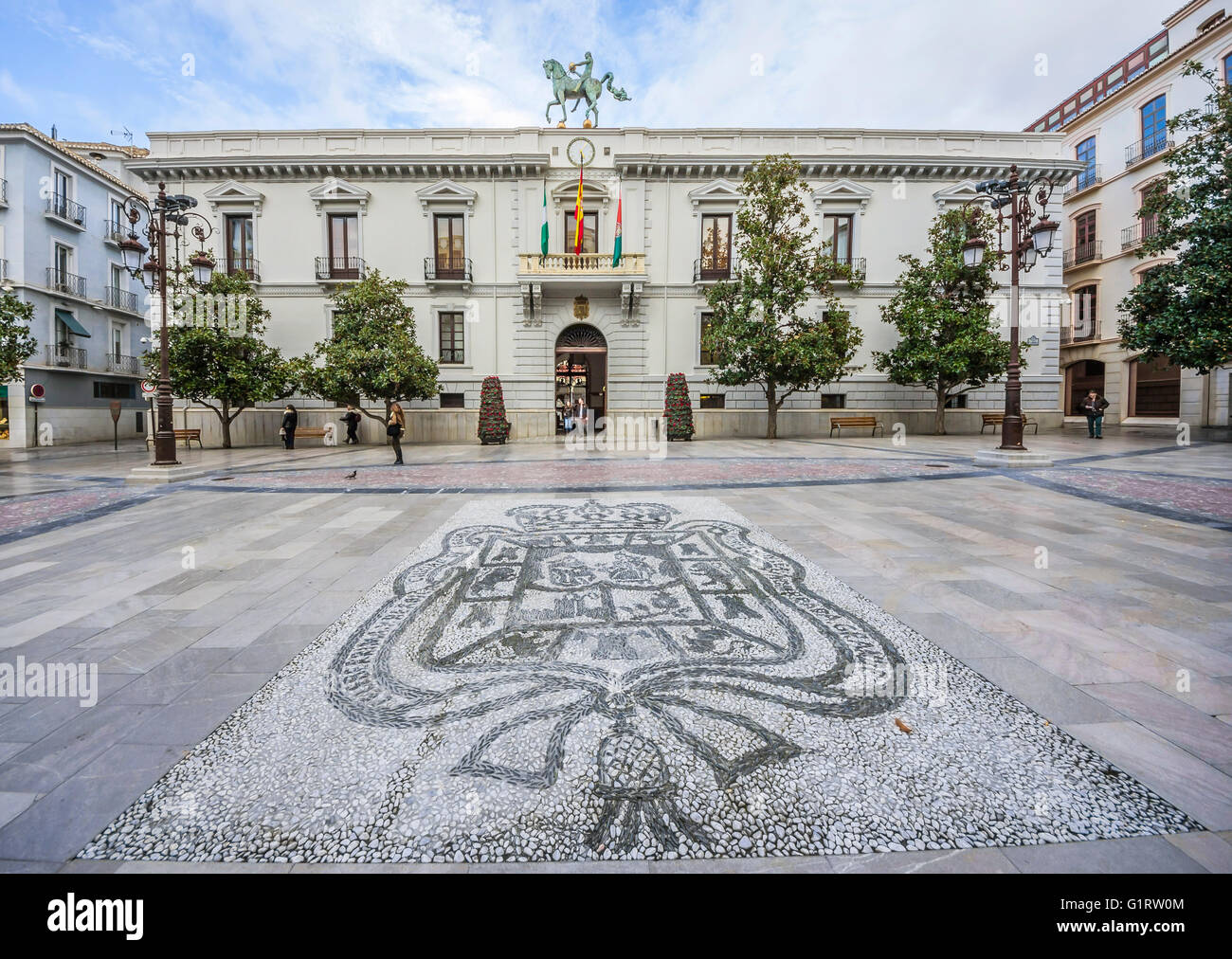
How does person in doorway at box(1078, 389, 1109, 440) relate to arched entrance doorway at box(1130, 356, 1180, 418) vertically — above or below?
below

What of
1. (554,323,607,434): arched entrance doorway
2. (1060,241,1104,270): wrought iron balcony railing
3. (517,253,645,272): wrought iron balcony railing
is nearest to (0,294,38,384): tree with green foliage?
(517,253,645,272): wrought iron balcony railing

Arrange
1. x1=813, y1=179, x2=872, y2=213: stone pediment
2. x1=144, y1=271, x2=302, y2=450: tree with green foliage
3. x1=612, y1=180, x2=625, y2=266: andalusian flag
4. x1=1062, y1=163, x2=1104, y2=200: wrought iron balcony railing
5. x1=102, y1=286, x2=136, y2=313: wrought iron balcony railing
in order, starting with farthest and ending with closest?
1. x1=102, y1=286, x2=136, y2=313: wrought iron balcony railing
2. x1=1062, y1=163, x2=1104, y2=200: wrought iron balcony railing
3. x1=813, y1=179, x2=872, y2=213: stone pediment
4. x1=612, y1=180, x2=625, y2=266: andalusian flag
5. x1=144, y1=271, x2=302, y2=450: tree with green foliage

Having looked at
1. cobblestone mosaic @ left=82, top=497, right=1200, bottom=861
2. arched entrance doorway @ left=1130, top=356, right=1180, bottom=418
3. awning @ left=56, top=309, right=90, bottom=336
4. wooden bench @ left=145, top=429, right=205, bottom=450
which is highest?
awning @ left=56, top=309, right=90, bottom=336

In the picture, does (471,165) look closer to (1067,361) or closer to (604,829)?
(604,829)

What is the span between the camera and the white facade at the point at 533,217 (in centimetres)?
2186

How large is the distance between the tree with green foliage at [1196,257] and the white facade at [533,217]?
6249mm

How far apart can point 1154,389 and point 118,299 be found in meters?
52.1

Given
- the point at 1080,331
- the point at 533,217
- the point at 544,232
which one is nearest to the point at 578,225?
the point at 544,232

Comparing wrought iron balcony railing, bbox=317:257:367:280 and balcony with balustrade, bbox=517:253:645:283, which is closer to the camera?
balcony with balustrade, bbox=517:253:645:283

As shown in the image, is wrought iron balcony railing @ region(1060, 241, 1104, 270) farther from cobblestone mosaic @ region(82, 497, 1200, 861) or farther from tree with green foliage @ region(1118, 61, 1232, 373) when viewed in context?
cobblestone mosaic @ region(82, 497, 1200, 861)

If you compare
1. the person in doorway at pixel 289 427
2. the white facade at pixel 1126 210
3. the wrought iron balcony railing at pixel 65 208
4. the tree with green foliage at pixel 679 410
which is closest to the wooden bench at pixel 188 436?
the person in doorway at pixel 289 427

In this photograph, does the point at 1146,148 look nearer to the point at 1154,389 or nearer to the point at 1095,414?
the point at 1154,389

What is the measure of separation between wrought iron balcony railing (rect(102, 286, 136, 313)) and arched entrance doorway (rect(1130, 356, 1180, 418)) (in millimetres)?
49944

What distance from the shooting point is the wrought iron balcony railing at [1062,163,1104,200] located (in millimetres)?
27945
